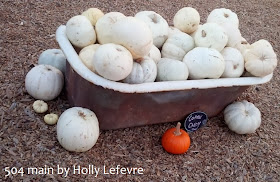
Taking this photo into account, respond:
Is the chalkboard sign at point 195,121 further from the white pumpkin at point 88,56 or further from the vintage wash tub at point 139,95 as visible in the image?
Answer: the white pumpkin at point 88,56

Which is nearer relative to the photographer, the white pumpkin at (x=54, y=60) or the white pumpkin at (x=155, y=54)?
the white pumpkin at (x=155, y=54)

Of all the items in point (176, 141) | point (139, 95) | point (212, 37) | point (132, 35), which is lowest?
point (176, 141)

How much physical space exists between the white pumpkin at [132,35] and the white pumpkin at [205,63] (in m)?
0.43

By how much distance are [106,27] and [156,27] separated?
0.51 meters

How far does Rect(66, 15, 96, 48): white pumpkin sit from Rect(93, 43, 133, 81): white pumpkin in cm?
32

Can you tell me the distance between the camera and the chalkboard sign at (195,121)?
2.71m

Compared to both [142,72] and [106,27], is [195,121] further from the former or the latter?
[106,27]

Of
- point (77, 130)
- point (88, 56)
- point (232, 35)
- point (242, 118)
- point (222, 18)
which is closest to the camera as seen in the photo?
point (77, 130)

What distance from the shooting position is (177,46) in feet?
9.13

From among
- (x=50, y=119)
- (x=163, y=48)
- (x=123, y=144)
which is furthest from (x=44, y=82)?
(x=163, y=48)

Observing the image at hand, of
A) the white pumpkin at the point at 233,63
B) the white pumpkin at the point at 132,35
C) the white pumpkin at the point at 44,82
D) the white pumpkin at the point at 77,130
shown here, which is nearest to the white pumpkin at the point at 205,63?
the white pumpkin at the point at 233,63

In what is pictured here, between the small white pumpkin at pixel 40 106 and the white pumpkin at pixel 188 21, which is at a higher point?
the white pumpkin at pixel 188 21

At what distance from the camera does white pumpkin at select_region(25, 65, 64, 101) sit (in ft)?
8.73

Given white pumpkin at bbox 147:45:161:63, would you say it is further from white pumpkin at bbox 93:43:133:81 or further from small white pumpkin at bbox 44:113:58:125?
small white pumpkin at bbox 44:113:58:125
